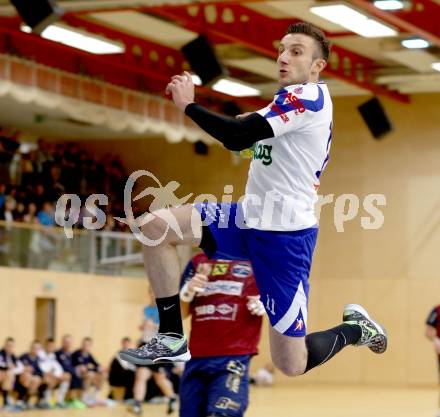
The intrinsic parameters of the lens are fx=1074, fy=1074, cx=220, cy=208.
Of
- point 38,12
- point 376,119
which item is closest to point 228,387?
point 38,12

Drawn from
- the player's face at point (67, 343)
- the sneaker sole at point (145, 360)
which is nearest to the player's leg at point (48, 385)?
the player's face at point (67, 343)

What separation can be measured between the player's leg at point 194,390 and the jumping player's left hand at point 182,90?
317 centimetres

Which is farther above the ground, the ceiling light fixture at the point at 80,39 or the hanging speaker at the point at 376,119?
the ceiling light fixture at the point at 80,39

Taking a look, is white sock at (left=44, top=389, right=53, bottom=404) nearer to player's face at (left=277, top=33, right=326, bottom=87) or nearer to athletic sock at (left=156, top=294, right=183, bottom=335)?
athletic sock at (left=156, top=294, right=183, bottom=335)

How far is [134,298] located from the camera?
26.5 meters

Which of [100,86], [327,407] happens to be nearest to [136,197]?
[100,86]

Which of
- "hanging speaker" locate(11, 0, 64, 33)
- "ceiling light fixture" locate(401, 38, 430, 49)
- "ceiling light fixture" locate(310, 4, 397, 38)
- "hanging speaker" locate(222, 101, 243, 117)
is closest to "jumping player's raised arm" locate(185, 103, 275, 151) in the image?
"hanging speaker" locate(11, 0, 64, 33)

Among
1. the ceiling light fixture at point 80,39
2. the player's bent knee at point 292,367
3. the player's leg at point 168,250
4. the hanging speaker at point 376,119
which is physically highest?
the ceiling light fixture at point 80,39

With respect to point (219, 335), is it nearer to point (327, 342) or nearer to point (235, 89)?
point (327, 342)

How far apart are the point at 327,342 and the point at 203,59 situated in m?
13.8

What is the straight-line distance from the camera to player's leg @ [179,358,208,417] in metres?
8.82

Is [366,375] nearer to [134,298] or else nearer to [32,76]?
[134,298]

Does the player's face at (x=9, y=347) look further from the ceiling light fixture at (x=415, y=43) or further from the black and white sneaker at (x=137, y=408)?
the ceiling light fixture at (x=415, y=43)

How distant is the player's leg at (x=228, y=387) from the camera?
28.3ft
